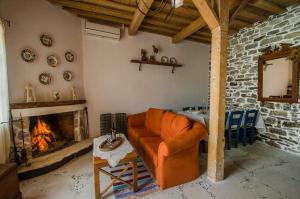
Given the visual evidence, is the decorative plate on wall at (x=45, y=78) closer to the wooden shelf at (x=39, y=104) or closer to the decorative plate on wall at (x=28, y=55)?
the decorative plate on wall at (x=28, y=55)

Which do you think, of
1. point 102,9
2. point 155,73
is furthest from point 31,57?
point 155,73

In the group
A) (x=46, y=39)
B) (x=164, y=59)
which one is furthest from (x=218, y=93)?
(x=46, y=39)

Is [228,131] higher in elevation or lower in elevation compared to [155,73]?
lower

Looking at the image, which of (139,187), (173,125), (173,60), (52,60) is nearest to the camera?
(139,187)

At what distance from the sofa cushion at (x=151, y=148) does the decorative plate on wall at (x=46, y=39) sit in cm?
253

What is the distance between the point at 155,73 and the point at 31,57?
9.18ft

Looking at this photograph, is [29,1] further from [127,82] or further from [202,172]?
[202,172]

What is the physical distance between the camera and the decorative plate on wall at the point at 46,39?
2.95 meters

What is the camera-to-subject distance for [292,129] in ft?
10.3

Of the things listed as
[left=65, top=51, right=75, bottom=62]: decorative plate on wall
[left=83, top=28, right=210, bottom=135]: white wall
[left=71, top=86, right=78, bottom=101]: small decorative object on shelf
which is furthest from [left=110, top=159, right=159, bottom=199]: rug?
[left=65, top=51, right=75, bottom=62]: decorative plate on wall

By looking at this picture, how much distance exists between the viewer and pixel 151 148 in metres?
2.43

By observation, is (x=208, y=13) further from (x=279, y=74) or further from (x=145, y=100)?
(x=145, y=100)

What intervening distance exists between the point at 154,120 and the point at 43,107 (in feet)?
6.85

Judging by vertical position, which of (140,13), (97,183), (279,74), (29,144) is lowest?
(97,183)
